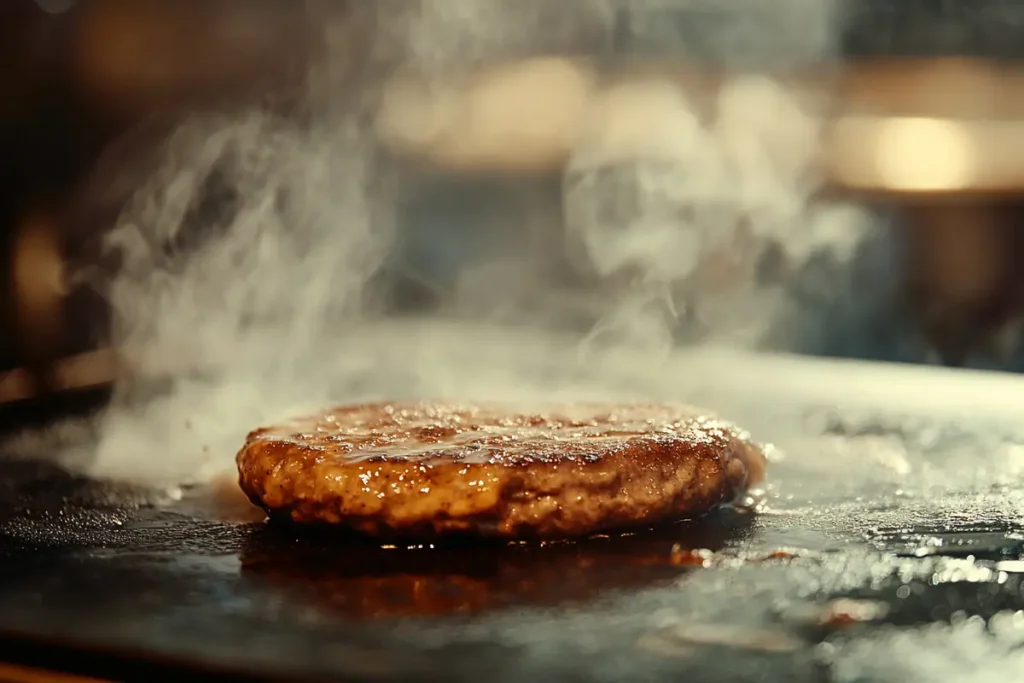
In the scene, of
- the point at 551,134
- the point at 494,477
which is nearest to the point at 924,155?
the point at 551,134

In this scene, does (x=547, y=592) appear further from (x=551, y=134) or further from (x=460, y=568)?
(x=551, y=134)

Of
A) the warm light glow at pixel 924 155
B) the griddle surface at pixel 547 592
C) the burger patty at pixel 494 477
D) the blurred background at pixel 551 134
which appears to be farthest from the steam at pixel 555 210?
the griddle surface at pixel 547 592

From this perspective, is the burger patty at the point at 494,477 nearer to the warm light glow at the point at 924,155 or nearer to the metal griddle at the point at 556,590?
the metal griddle at the point at 556,590

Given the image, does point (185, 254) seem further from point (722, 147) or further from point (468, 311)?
point (722, 147)

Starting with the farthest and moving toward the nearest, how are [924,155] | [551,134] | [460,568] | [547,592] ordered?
[551,134] < [924,155] < [460,568] < [547,592]

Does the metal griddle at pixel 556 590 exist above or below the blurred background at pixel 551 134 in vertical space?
below
